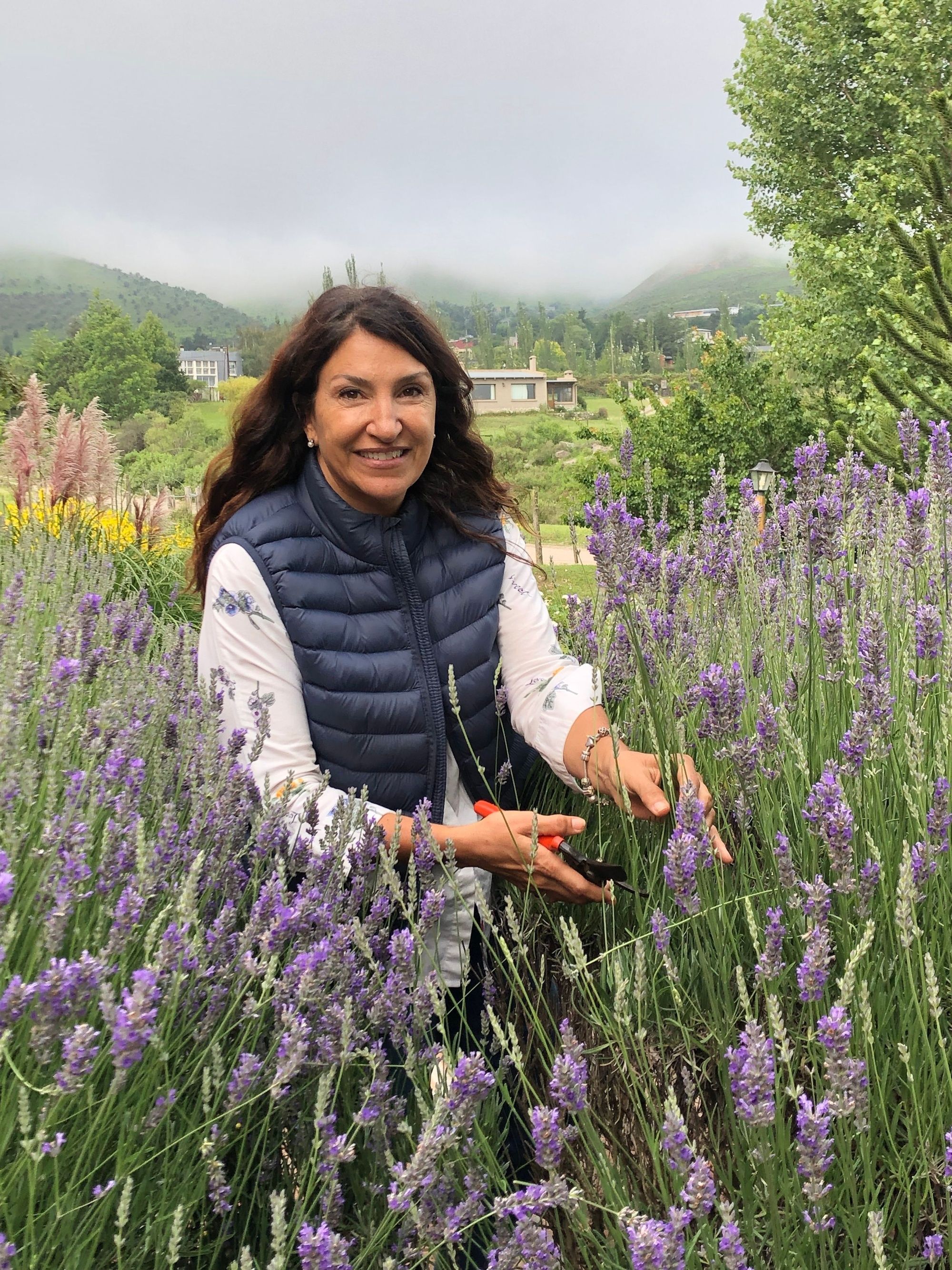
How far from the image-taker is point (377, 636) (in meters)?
2.16

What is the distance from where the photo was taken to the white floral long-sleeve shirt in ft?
6.56

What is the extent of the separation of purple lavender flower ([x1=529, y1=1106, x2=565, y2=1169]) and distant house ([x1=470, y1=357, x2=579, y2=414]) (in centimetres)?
Answer: 7644

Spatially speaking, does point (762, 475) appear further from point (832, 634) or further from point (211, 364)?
point (211, 364)

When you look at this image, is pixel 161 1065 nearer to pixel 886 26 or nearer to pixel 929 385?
pixel 929 385

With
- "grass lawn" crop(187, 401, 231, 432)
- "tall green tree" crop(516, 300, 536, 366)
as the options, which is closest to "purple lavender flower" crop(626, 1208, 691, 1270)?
"grass lawn" crop(187, 401, 231, 432)

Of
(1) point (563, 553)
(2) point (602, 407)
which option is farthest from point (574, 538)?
(2) point (602, 407)

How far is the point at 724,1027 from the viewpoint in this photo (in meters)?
1.41

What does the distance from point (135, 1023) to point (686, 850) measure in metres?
0.70

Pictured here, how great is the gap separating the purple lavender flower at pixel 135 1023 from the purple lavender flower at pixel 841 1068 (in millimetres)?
626

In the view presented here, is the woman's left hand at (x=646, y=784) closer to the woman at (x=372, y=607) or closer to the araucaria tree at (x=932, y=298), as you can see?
the woman at (x=372, y=607)

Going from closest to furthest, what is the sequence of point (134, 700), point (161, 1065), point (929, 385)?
point (161, 1065) < point (134, 700) < point (929, 385)

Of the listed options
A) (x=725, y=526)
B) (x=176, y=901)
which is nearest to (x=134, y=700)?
(x=176, y=901)

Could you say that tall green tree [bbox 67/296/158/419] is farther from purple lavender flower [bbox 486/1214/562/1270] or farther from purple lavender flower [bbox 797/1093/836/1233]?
purple lavender flower [bbox 797/1093/836/1233]

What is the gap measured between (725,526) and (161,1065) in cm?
241
